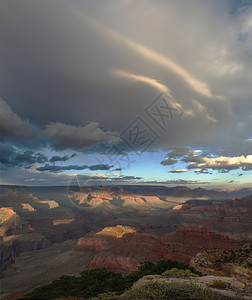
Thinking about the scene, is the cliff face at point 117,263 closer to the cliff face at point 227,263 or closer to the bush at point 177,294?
the cliff face at point 227,263

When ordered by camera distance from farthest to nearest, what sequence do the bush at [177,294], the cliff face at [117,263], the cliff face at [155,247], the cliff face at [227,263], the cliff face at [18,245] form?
the cliff face at [18,245]
the cliff face at [155,247]
the cliff face at [117,263]
the cliff face at [227,263]
the bush at [177,294]

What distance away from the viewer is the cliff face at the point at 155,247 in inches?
2219

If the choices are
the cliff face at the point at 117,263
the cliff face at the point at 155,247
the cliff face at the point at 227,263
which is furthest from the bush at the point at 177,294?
the cliff face at the point at 155,247

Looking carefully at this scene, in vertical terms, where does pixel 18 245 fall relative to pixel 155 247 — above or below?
below

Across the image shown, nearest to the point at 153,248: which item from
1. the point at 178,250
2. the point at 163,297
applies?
the point at 178,250

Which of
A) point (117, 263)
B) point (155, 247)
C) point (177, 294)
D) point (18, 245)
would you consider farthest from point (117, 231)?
point (177, 294)

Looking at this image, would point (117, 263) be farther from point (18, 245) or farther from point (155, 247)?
point (18, 245)

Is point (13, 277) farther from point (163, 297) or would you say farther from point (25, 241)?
point (163, 297)

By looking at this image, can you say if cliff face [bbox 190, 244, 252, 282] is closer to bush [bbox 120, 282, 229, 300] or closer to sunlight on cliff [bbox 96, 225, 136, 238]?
bush [bbox 120, 282, 229, 300]

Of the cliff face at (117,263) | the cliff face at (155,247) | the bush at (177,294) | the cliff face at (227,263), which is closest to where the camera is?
the bush at (177,294)

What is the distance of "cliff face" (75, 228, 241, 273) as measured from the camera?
56.4m

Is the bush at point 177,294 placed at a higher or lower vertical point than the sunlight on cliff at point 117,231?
higher

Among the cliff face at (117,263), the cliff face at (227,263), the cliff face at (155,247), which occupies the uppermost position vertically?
the cliff face at (227,263)

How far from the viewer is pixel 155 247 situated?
2429 inches
